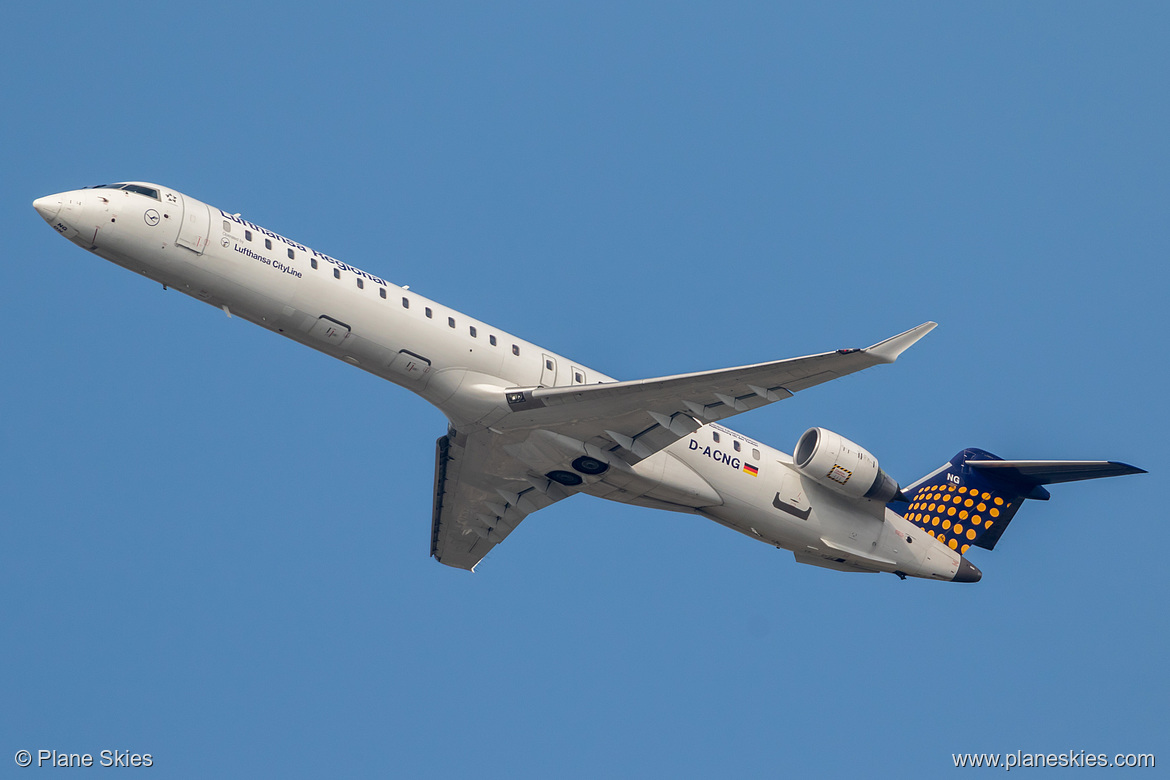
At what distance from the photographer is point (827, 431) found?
80.6 ft

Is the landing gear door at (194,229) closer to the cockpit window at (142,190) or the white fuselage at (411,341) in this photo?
the white fuselage at (411,341)

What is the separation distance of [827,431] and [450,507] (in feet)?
26.9

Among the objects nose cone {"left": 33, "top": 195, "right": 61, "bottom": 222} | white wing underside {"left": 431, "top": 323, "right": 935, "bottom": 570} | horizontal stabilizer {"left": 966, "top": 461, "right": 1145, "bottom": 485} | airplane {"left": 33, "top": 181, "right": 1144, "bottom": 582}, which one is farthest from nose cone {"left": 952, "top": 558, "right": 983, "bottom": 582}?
nose cone {"left": 33, "top": 195, "right": 61, "bottom": 222}

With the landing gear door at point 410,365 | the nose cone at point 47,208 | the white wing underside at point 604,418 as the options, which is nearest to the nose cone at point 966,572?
the white wing underside at point 604,418

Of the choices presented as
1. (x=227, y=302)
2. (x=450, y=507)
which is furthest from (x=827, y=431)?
(x=227, y=302)

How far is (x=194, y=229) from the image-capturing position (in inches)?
798

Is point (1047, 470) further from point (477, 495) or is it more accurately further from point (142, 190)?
point (142, 190)

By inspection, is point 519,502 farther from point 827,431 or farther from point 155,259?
point 155,259

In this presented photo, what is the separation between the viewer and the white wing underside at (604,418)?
65.5ft

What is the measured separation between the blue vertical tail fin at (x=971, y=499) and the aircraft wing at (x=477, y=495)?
26.7 feet

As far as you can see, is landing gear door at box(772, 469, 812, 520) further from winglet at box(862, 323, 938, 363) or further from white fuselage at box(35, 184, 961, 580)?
winglet at box(862, 323, 938, 363)

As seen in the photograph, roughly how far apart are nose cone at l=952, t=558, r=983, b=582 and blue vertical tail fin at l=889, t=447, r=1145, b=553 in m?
0.30

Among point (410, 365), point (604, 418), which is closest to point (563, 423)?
point (604, 418)

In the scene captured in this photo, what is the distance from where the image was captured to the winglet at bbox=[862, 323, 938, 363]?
18422 mm
